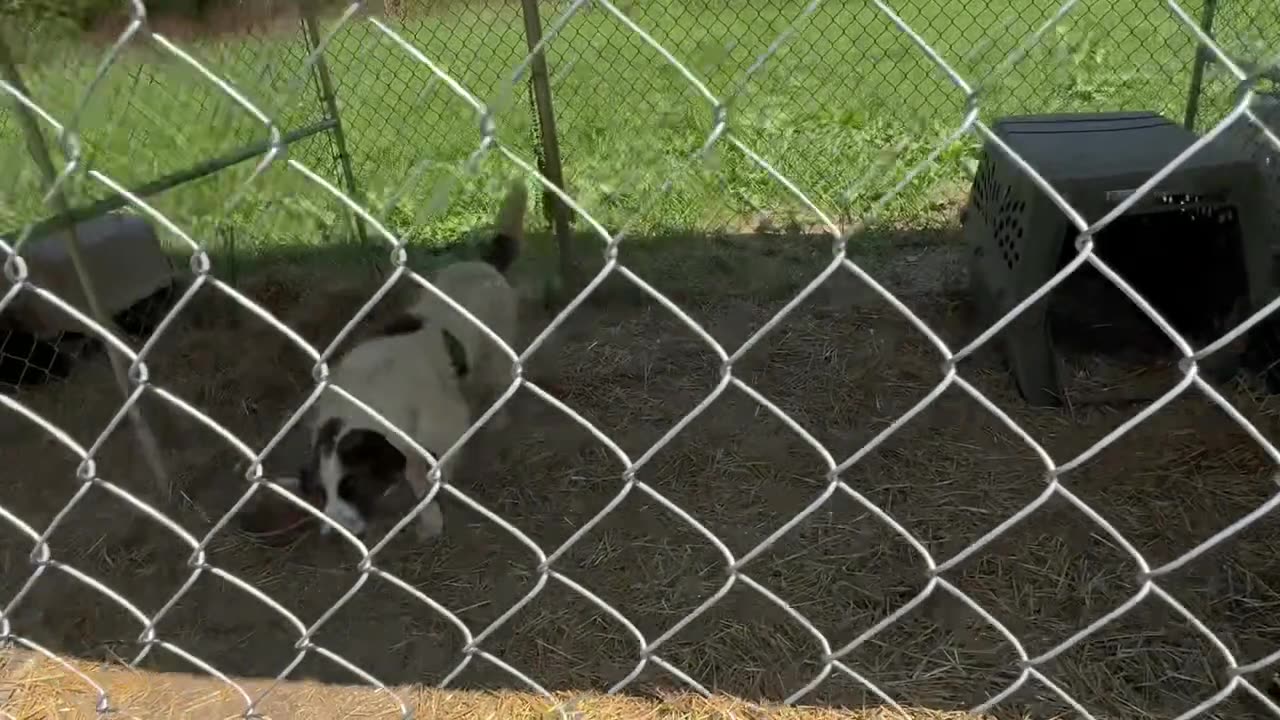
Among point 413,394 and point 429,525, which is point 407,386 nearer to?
point 413,394

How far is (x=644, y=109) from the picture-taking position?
4340 millimetres

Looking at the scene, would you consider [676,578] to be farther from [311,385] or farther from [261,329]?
[261,329]

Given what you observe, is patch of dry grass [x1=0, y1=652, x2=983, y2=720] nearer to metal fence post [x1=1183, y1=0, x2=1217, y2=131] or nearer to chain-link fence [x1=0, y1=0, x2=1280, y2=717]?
chain-link fence [x1=0, y1=0, x2=1280, y2=717]

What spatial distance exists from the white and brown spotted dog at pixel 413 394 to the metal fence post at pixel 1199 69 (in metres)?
2.46

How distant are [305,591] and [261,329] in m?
1.55

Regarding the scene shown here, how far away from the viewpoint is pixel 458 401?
9.16ft

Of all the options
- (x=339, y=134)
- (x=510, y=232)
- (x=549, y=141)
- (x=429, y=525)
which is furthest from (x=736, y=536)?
(x=339, y=134)

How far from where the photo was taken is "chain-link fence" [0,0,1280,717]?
129 centimetres

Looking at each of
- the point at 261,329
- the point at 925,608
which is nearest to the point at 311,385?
the point at 261,329

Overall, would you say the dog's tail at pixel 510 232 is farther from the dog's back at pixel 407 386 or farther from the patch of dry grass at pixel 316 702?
the patch of dry grass at pixel 316 702

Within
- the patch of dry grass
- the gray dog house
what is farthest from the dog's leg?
the gray dog house

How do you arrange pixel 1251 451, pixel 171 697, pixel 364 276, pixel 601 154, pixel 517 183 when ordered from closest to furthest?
pixel 171 697 < pixel 1251 451 < pixel 517 183 < pixel 364 276 < pixel 601 154

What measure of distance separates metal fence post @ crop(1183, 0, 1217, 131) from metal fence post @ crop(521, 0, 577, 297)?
2248 millimetres

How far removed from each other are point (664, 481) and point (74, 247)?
1609 mm
